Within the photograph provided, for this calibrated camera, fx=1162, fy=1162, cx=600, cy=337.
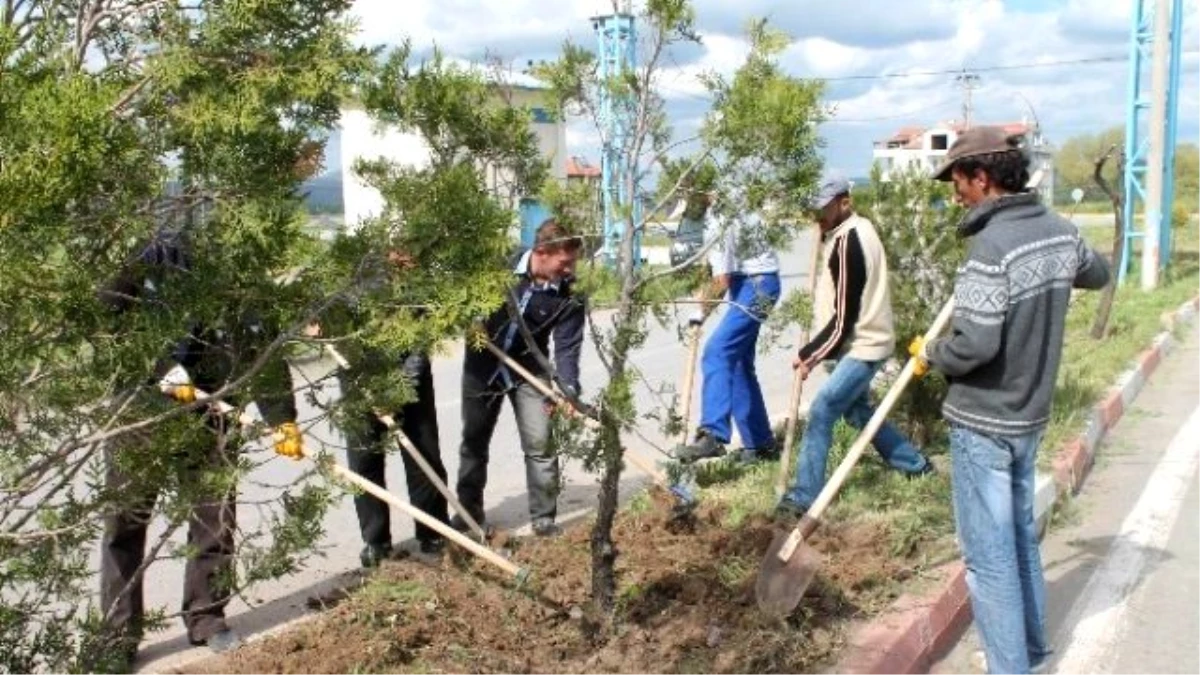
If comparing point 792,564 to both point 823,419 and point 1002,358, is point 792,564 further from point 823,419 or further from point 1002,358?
point 823,419

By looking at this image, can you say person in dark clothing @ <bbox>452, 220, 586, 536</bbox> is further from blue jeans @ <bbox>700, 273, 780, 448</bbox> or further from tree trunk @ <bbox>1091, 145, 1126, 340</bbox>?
tree trunk @ <bbox>1091, 145, 1126, 340</bbox>

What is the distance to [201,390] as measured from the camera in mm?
2617

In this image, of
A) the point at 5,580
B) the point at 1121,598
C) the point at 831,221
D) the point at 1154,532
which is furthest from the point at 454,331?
the point at 1154,532

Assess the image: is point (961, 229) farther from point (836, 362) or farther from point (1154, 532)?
point (1154, 532)

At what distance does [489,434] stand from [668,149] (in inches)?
97.9

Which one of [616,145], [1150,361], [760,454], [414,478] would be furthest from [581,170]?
[1150,361]

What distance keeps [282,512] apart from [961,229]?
2260 millimetres

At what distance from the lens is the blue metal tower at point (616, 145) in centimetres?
358

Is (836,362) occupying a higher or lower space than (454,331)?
lower

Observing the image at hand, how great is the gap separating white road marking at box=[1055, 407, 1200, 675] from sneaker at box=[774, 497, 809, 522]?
115 centimetres

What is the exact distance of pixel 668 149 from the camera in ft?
11.9

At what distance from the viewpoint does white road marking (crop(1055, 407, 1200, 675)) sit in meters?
4.27

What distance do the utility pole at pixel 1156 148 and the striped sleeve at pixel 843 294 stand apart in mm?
13406

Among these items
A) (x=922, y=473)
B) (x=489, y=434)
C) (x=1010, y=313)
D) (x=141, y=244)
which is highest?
Result: (x=141, y=244)
